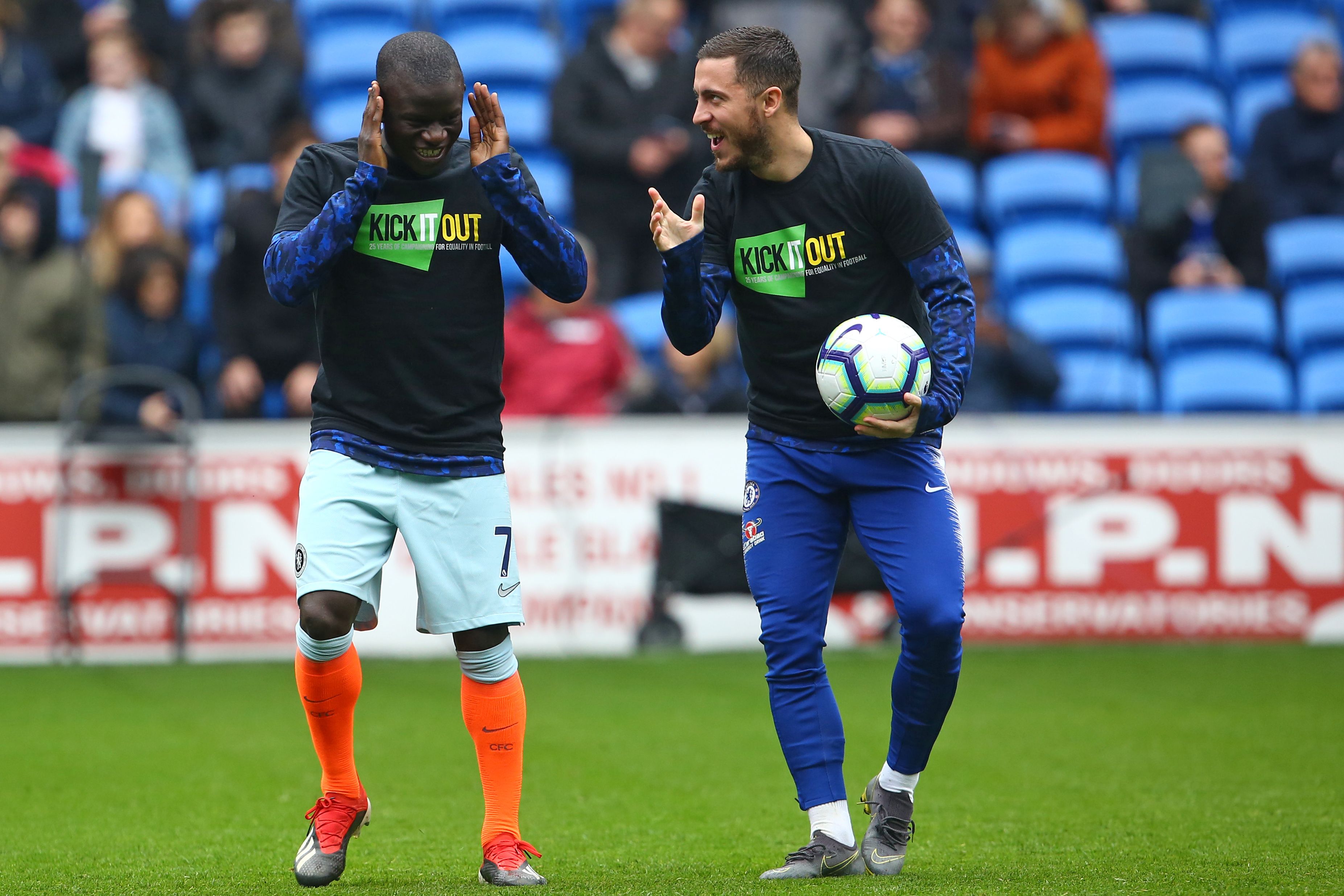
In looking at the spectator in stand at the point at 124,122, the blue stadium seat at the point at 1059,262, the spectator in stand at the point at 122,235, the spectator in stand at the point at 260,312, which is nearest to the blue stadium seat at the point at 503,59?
the spectator in stand at the point at 124,122

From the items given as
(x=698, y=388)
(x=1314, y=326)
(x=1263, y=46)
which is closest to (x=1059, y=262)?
(x=1314, y=326)

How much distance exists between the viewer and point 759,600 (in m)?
4.78

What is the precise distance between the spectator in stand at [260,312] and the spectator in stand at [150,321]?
1.00ft

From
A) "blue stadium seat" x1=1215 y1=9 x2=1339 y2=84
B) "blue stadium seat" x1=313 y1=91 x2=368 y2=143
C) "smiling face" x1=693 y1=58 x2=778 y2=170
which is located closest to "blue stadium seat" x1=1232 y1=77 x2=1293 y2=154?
"blue stadium seat" x1=1215 y1=9 x2=1339 y2=84

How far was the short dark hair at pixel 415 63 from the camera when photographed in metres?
4.36

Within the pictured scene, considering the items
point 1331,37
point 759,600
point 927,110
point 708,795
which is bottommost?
point 708,795

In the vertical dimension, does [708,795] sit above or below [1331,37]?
below

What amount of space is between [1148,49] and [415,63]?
11846mm

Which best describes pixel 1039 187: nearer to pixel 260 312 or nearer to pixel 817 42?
pixel 817 42

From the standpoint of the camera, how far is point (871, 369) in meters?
4.46

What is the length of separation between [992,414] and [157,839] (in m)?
6.98

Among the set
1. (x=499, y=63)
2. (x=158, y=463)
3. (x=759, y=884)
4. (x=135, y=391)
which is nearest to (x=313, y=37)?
(x=499, y=63)

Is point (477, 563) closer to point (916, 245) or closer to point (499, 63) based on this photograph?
point (916, 245)

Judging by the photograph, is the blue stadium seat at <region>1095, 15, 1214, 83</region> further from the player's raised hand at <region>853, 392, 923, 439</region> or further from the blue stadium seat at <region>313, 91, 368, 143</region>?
the player's raised hand at <region>853, 392, 923, 439</region>
